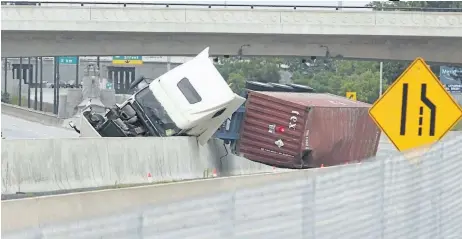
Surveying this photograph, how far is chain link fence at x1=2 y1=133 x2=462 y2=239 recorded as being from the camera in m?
5.18

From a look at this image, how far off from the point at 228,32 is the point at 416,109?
27273 mm

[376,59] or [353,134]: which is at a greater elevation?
[376,59]

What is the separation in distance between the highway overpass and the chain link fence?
2606 centimetres

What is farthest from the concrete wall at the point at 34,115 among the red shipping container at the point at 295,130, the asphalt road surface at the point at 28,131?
the red shipping container at the point at 295,130

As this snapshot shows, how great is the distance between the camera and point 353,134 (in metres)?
30.2

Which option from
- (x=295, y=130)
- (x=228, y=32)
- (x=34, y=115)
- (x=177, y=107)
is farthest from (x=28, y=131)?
(x=177, y=107)

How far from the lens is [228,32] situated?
38.2 metres

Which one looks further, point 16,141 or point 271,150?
point 271,150

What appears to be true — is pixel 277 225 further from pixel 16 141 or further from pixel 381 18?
pixel 381 18

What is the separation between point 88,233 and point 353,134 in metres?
25.9

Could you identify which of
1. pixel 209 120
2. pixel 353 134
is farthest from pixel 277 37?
pixel 209 120

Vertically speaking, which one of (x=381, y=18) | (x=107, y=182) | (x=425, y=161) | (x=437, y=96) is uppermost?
A: (x=381, y=18)

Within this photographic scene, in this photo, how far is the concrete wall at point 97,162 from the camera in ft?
56.7

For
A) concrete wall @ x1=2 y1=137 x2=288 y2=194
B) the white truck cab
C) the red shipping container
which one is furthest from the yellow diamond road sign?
the red shipping container
